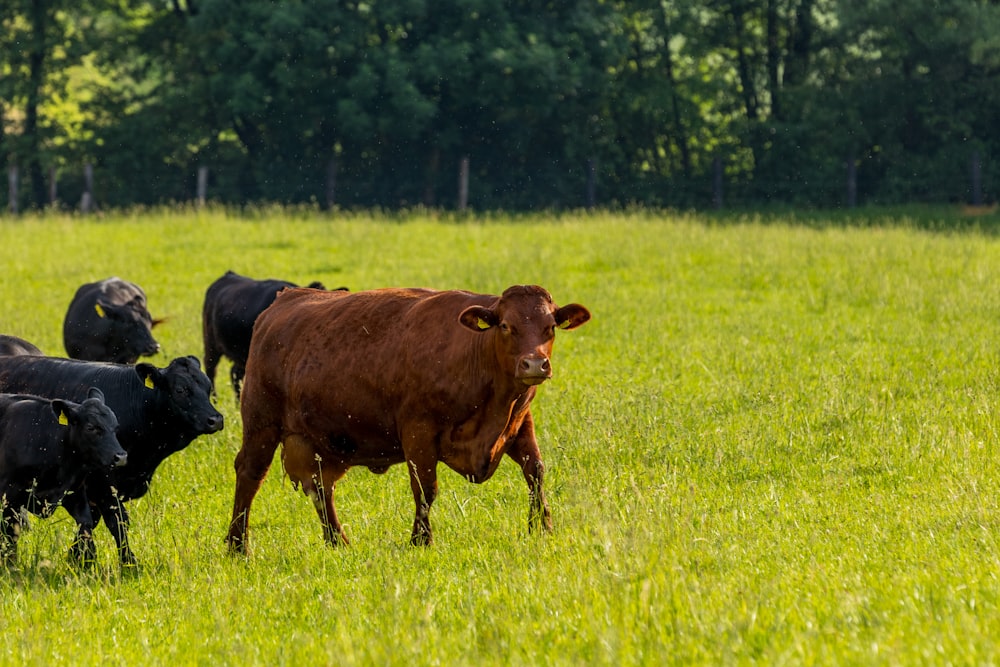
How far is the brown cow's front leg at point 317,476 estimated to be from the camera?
787 centimetres

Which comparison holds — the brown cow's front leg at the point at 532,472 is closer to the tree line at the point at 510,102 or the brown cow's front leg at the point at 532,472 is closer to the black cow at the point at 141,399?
the black cow at the point at 141,399

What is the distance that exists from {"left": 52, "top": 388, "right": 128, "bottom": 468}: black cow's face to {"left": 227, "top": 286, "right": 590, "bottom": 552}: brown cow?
2.92 ft

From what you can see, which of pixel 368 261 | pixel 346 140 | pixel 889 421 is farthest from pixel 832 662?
pixel 346 140

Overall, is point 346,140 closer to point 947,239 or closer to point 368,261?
point 368,261

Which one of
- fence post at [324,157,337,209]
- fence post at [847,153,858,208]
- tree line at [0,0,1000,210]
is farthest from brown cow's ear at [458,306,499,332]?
fence post at [324,157,337,209]

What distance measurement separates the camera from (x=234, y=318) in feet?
43.4

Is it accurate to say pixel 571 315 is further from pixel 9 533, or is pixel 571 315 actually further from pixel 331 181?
pixel 331 181

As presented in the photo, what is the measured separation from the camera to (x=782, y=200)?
3959 cm

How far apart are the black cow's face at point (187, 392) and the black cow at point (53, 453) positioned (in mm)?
880

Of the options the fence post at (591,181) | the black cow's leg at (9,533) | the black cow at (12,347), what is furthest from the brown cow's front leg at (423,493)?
the fence post at (591,181)

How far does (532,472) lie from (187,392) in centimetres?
256

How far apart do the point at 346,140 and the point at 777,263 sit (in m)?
24.8

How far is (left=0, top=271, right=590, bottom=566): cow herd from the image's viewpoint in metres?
7.39

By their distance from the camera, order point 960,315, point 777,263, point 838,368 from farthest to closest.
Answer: point 777,263 → point 960,315 → point 838,368
